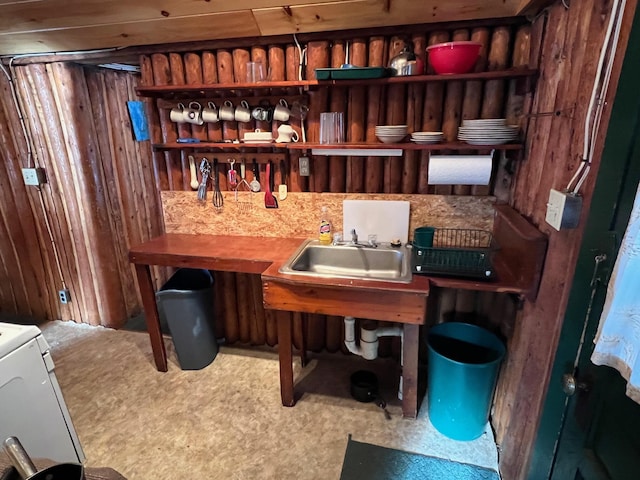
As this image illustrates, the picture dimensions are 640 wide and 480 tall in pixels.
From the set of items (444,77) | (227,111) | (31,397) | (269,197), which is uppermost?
(444,77)

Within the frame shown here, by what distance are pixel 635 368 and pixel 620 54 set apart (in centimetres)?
85

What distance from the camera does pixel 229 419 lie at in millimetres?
2064

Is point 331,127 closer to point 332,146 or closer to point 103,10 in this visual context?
point 332,146

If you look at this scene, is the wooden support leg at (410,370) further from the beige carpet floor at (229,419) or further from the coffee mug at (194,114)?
the coffee mug at (194,114)

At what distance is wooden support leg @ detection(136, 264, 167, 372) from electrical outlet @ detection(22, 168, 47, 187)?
1.28 meters

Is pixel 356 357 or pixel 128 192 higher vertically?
pixel 128 192

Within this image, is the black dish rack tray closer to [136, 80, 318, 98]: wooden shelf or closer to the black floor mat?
the black floor mat

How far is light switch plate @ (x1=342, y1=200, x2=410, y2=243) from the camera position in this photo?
2.20 metres

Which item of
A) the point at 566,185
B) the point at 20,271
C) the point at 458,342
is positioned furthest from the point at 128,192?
the point at 566,185

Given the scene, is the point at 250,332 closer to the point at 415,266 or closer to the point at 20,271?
the point at 415,266

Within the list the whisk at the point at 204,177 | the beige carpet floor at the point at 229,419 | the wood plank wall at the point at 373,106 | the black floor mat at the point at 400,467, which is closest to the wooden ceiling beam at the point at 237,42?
the wood plank wall at the point at 373,106

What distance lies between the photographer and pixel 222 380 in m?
2.39

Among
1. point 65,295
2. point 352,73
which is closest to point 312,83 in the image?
point 352,73

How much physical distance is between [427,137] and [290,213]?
3.28 feet
